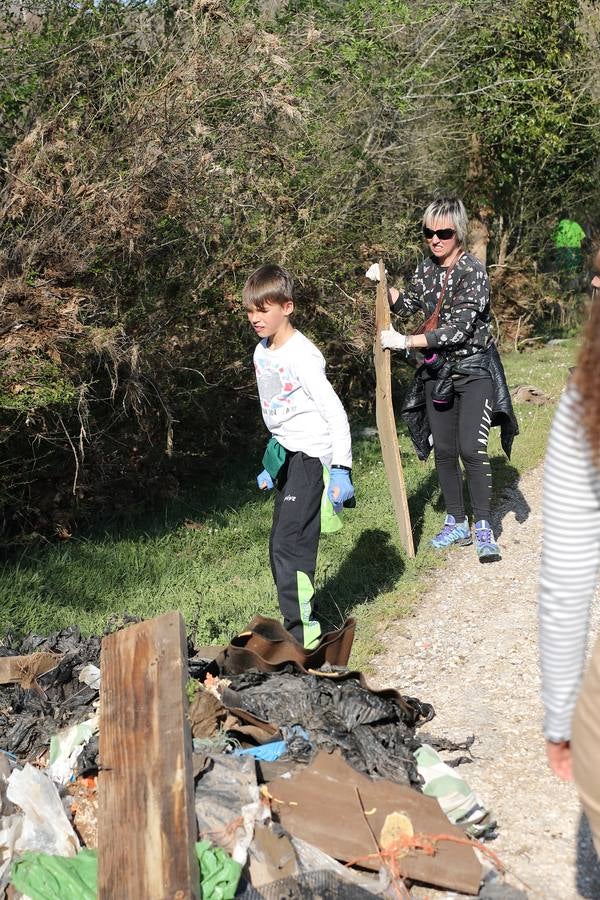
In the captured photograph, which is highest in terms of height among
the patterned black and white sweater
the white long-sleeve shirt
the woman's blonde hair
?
the woman's blonde hair

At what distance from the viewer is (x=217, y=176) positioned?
7711 millimetres

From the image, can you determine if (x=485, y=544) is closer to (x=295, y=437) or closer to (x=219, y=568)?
(x=219, y=568)

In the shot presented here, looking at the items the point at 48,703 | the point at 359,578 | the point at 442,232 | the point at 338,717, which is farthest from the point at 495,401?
the point at 48,703

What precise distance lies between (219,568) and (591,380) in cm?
532

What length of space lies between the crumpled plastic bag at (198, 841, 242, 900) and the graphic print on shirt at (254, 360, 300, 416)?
2.50 metres

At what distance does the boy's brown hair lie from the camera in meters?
5.05

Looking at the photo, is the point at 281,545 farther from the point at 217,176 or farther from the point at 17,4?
the point at 17,4

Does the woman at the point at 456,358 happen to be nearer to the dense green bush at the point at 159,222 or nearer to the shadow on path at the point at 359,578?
the shadow on path at the point at 359,578

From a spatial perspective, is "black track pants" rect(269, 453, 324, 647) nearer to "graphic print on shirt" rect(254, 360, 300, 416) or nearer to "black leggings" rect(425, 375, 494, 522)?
"graphic print on shirt" rect(254, 360, 300, 416)

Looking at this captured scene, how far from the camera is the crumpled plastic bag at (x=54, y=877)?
10.2 ft

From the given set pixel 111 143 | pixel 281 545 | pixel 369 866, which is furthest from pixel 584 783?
pixel 111 143

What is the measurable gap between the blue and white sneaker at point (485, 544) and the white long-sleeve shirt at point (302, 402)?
189 cm

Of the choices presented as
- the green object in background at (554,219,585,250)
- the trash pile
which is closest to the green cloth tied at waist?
the trash pile

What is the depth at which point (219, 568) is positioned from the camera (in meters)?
7.17
